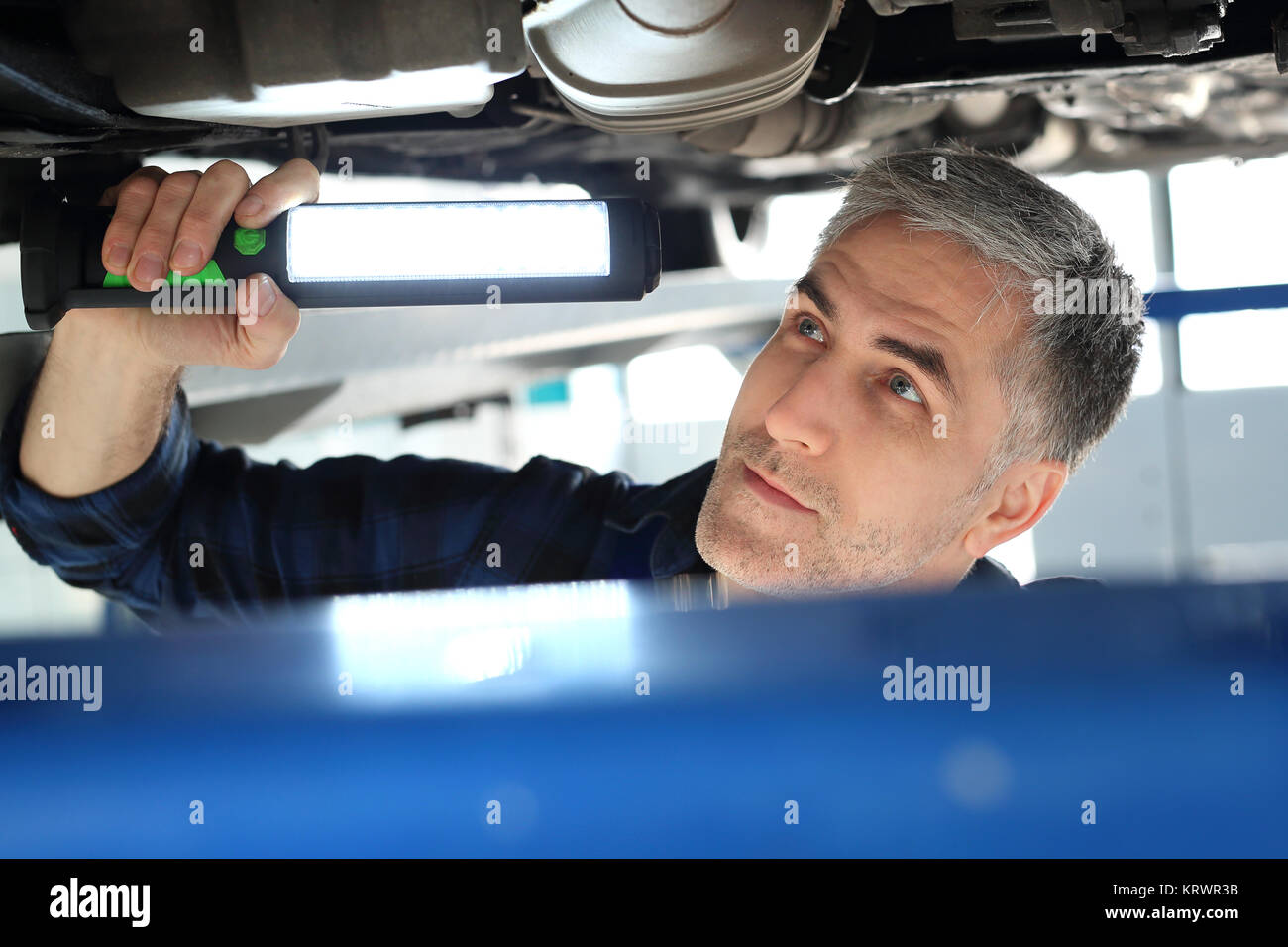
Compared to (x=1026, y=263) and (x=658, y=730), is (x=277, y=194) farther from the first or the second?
(x=1026, y=263)

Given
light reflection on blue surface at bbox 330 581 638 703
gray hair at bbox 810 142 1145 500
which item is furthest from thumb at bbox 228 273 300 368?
gray hair at bbox 810 142 1145 500

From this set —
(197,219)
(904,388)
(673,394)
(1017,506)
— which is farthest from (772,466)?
(673,394)

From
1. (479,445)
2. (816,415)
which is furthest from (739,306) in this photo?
(816,415)

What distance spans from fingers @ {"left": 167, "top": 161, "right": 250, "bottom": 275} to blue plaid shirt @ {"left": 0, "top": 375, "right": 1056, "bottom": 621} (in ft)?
1.32

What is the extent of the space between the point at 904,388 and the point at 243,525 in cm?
76

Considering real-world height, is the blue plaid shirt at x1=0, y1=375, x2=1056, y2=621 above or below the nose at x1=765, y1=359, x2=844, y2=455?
below

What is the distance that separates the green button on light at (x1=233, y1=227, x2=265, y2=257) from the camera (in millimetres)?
780

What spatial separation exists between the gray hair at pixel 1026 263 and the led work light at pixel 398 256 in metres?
0.58

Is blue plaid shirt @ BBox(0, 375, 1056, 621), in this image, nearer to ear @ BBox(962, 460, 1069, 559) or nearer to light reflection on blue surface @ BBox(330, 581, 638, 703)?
ear @ BBox(962, 460, 1069, 559)

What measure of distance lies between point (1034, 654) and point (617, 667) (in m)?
0.28

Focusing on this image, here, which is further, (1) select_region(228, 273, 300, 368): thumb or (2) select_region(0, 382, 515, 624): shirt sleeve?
(2) select_region(0, 382, 515, 624): shirt sleeve
